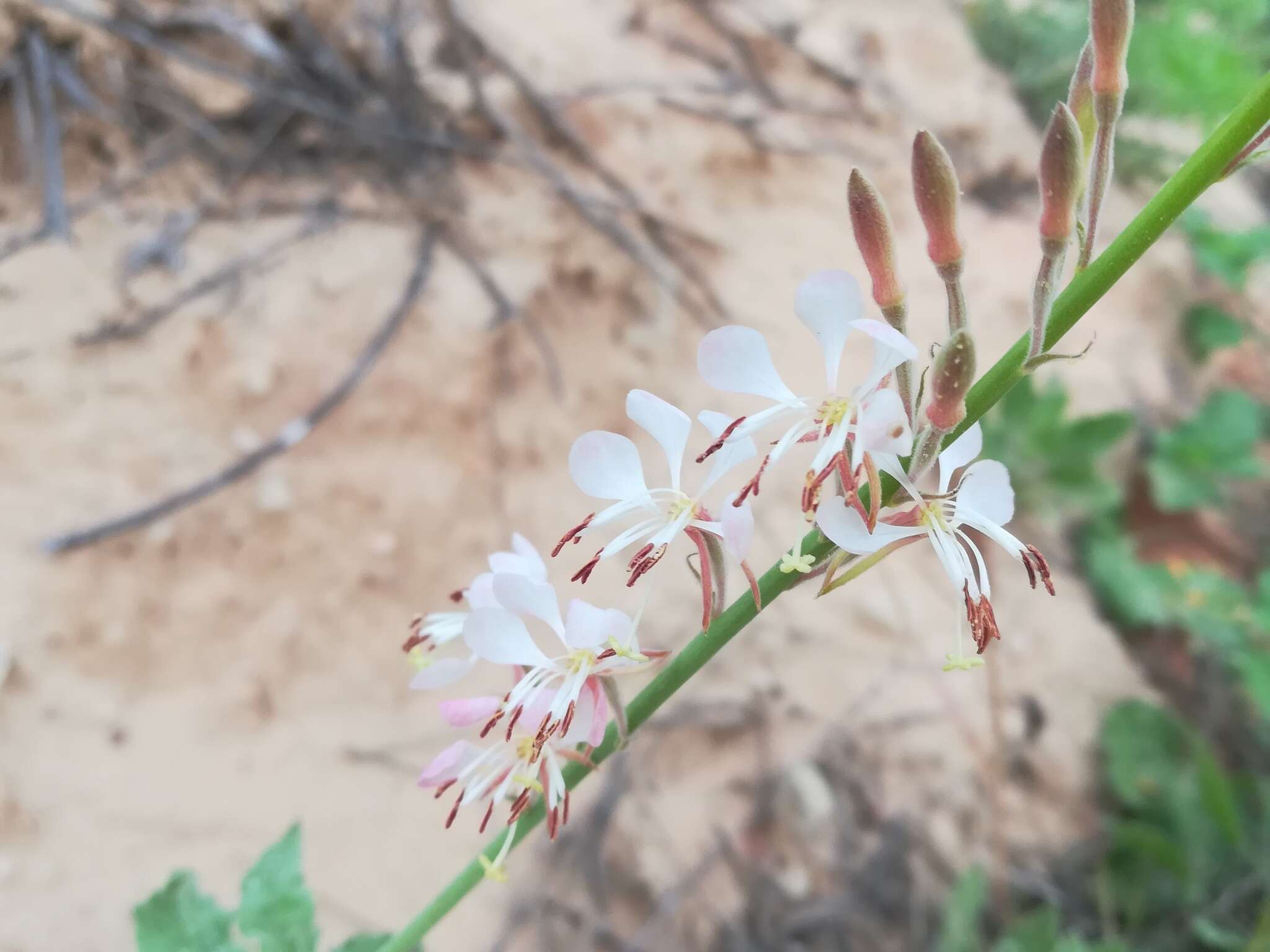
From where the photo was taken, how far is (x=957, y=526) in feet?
1.91

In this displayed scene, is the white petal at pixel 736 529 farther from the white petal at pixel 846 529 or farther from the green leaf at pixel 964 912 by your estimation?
the green leaf at pixel 964 912

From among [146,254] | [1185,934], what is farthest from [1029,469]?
[146,254]

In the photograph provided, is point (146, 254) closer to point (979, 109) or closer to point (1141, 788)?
point (1141, 788)

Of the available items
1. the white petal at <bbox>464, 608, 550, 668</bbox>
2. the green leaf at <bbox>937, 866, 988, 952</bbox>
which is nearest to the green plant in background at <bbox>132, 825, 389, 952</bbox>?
the white petal at <bbox>464, 608, 550, 668</bbox>

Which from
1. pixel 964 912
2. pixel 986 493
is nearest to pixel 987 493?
pixel 986 493

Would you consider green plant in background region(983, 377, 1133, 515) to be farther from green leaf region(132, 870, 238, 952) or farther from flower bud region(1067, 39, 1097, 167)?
green leaf region(132, 870, 238, 952)

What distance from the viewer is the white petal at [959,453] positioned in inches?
23.1

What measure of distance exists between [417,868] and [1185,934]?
1.51 meters

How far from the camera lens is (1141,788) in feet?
6.06

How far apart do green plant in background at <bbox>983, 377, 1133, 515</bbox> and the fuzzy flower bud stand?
1595mm

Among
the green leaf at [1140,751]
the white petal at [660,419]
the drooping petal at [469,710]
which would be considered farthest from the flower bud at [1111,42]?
the green leaf at [1140,751]

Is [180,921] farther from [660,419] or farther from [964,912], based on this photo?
[964,912]

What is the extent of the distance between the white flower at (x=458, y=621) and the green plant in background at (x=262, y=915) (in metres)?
0.31

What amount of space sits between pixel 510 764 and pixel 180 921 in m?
0.51
